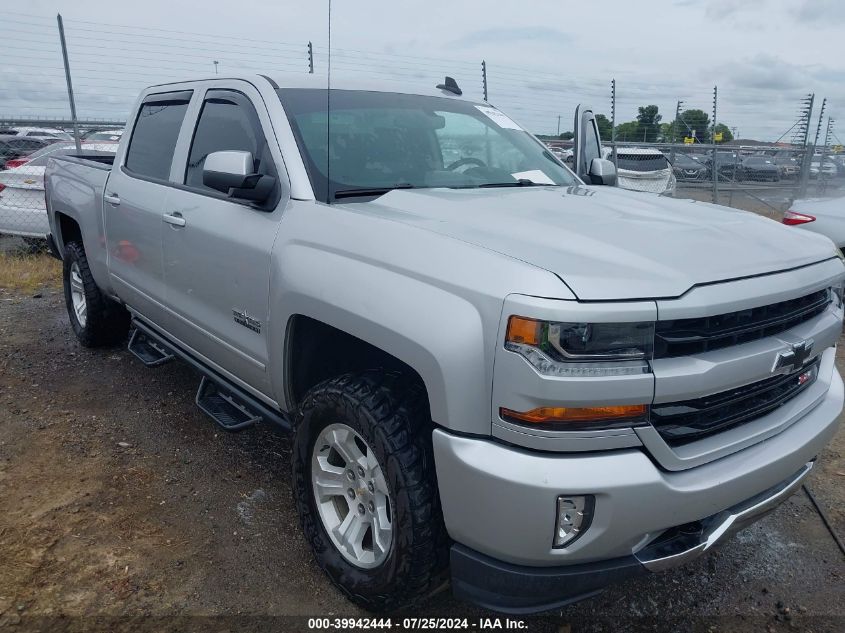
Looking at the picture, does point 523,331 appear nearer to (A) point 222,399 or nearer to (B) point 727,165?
(A) point 222,399

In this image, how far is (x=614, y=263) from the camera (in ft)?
6.68

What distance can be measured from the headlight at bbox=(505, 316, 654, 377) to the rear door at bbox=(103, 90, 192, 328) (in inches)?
98.7

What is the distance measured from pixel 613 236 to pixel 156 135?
3.05 meters

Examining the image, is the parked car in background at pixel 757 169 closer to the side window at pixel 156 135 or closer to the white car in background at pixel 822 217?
the white car in background at pixel 822 217

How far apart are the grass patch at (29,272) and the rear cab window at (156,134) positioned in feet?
13.7

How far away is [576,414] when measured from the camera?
1.89 metres

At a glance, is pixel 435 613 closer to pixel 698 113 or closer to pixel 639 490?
pixel 639 490

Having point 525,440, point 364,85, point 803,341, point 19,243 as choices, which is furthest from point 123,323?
point 19,243

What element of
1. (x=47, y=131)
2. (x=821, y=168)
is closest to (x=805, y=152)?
(x=821, y=168)

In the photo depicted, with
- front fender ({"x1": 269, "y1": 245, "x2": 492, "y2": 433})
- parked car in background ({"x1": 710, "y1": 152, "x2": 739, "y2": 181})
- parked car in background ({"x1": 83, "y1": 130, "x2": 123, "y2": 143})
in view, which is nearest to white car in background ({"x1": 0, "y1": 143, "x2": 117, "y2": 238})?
parked car in background ({"x1": 83, "y1": 130, "x2": 123, "y2": 143})

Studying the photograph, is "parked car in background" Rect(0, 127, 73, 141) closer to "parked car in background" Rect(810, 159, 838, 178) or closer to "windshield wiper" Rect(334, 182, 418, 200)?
"windshield wiper" Rect(334, 182, 418, 200)

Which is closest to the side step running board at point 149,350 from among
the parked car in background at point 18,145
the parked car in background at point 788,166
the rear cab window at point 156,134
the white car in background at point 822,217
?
the rear cab window at point 156,134

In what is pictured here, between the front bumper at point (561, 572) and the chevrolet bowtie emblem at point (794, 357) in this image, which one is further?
the chevrolet bowtie emblem at point (794, 357)

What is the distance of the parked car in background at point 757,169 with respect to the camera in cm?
1374
